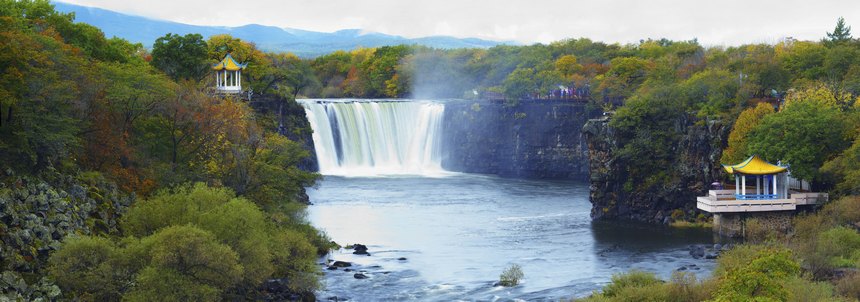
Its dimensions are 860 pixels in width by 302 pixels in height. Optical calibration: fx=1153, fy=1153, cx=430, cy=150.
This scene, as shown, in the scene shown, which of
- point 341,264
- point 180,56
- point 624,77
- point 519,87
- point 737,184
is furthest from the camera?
point 519,87

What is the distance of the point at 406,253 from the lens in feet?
189

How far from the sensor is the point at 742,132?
212 ft

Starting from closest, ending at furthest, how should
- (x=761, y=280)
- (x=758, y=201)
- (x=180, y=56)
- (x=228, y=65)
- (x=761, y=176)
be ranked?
(x=761, y=280) < (x=758, y=201) < (x=761, y=176) < (x=180, y=56) < (x=228, y=65)

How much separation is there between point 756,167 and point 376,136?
47.2m

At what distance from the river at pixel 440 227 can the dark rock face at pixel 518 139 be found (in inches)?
87.2

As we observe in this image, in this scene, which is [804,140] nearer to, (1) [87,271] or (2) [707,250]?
(2) [707,250]

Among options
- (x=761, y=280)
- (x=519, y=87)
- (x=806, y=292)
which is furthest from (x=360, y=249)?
(x=519, y=87)

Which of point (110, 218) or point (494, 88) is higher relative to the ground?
point (494, 88)

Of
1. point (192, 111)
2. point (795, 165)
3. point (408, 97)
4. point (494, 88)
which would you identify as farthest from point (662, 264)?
point (408, 97)

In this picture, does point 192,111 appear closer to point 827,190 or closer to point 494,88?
point 827,190

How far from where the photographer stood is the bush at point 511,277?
49.2 m

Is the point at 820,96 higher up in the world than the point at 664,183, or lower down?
higher up

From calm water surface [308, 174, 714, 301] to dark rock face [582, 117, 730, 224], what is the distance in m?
2.01

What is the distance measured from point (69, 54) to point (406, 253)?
18.7 meters
